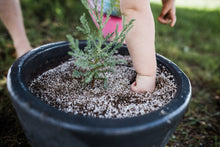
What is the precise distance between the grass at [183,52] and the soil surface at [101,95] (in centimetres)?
52

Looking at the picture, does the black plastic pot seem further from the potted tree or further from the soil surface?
the soil surface

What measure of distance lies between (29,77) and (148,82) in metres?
0.63

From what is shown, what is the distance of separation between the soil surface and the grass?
1.71ft

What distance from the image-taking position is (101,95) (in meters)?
1.05

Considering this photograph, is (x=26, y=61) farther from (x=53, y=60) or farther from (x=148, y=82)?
(x=148, y=82)

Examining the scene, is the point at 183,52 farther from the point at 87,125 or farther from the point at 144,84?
the point at 87,125

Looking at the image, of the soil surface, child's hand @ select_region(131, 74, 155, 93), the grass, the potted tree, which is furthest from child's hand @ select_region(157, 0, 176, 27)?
the grass

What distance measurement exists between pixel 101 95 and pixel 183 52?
214 cm

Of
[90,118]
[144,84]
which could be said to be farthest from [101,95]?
[90,118]

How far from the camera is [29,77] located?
3.46 feet

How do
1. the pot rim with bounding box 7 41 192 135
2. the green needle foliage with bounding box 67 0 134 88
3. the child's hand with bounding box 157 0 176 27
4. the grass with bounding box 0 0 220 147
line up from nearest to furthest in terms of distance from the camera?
the pot rim with bounding box 7 41 192 135, the green needle foliage with bounding box 67 0 134 88, the child's hand with bounding box 157 0 176 27, the grass with bounding box 0 0 220 147

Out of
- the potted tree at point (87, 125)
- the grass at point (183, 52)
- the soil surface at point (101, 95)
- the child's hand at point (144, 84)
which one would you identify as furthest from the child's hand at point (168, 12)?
the grass at point (183, 52)

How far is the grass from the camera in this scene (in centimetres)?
157

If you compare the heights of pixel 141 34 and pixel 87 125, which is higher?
pixel 141 34
